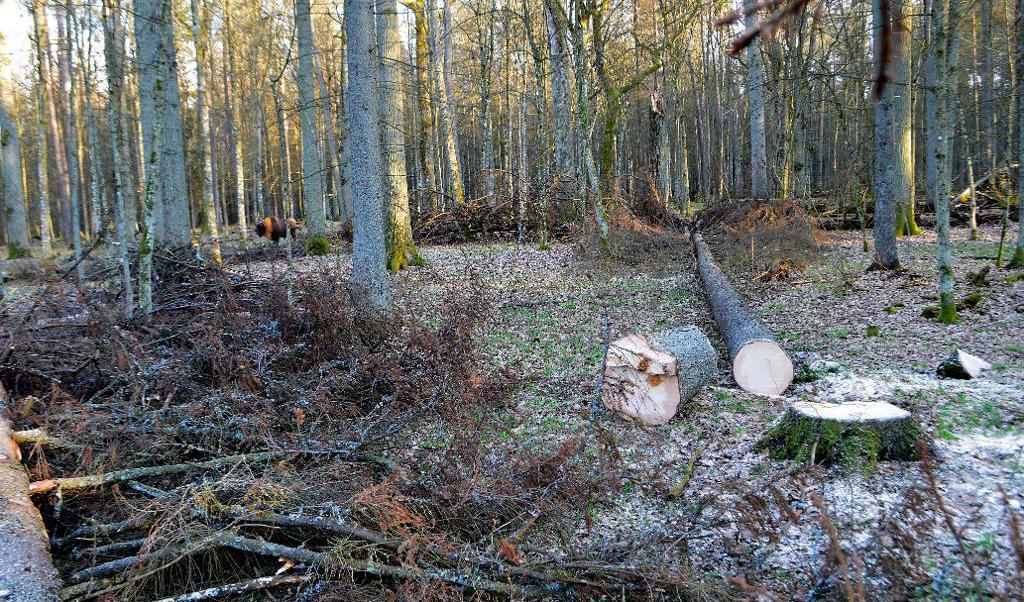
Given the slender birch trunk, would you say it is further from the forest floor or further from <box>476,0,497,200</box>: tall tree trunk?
<box>476,0,497,200</box>: tall tree trunk

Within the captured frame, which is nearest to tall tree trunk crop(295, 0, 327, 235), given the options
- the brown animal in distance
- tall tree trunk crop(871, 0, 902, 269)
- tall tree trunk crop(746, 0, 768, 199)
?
the brown animal in distance

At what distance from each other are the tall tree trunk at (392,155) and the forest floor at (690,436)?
2.62 meters

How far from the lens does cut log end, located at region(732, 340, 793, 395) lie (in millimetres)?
5879

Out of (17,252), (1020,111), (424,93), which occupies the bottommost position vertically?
(17,252)

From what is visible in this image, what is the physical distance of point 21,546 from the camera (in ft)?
10.4

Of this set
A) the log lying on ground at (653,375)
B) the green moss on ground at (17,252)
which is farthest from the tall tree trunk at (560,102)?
the green moss on ground at (17,252)

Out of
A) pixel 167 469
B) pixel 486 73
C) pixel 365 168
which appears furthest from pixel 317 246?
pixel 167 469

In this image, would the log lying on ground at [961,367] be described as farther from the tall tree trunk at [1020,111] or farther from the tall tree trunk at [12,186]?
the tall tree trunk at [12,186]

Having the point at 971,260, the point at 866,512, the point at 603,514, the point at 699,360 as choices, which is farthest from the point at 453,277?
the point at 971,260

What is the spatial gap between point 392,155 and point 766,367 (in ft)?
26.5

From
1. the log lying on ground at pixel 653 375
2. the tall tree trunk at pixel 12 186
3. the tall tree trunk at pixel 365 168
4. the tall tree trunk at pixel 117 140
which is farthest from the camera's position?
the tall tree trunk at pixel 12 186

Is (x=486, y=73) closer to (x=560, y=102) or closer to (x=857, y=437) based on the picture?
(x=560, y=102)

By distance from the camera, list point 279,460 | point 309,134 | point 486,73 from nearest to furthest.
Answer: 1. point 279,460
2. point 309,134
3. point 486,73

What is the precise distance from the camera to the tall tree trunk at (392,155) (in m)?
11.3
